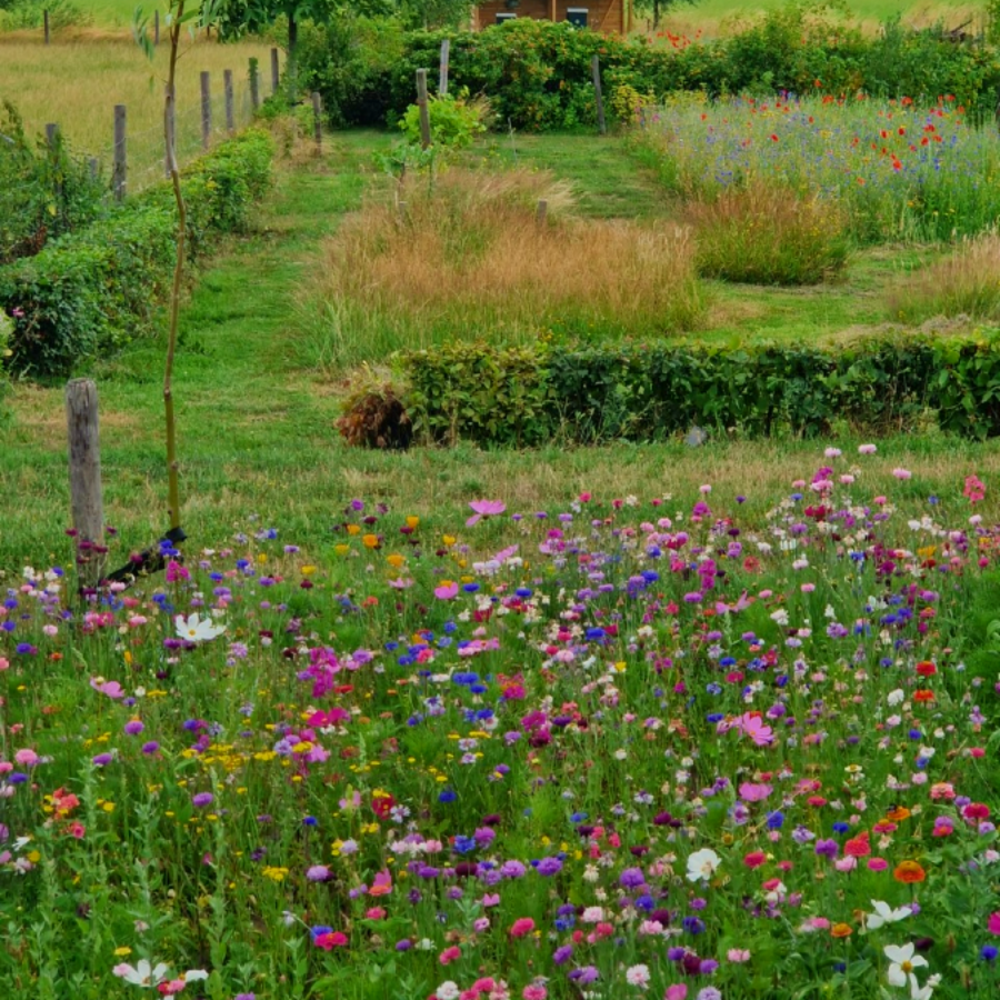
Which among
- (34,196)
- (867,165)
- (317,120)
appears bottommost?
(34,196)

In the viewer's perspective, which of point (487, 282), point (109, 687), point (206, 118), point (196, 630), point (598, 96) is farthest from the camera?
point (598, 96)

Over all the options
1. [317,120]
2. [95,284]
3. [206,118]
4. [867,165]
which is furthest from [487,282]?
[317,120]

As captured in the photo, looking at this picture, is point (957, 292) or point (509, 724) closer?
point (509, 724)

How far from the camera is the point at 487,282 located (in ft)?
40.7

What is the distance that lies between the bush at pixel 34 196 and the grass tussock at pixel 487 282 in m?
2.21

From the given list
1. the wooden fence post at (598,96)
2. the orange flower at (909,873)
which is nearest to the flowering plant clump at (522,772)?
the orange flower at (909,873)

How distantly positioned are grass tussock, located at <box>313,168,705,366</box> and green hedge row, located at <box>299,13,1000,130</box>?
1674 centimetres

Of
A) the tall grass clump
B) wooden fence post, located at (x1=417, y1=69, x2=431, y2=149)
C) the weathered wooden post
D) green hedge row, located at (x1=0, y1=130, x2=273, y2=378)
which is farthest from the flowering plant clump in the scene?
the weathered wooden post

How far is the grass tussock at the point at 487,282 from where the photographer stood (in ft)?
39.6

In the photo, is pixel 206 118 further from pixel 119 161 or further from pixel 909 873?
pixel 909 873

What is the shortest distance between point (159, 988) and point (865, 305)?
1179cm

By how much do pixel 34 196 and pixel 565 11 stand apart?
3578 centimetres

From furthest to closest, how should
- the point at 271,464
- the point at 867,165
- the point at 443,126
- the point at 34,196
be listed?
the point at 443,126 → the point at 867,165 → the point at 34,196 → the point at 271,464

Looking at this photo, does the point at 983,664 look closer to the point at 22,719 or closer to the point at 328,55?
the point at 22,719
